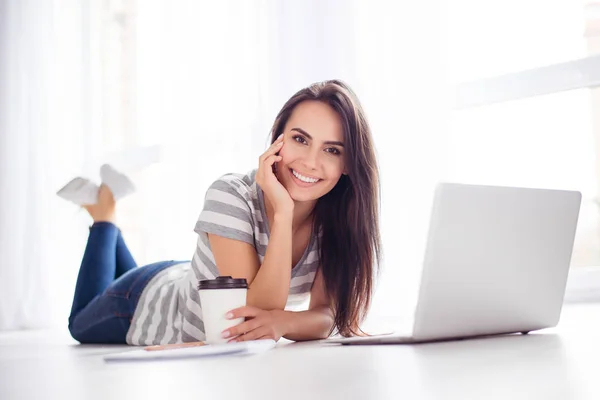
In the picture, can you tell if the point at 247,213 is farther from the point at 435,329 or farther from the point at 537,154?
the point at 537,154

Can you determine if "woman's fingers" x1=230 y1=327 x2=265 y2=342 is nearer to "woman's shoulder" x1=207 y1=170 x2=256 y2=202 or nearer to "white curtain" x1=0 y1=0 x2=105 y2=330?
"woman's shoulder" x1=207 y1=170 x2=256 y2=202

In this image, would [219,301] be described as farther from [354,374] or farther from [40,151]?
[40,151]

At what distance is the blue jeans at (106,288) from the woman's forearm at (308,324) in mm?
637

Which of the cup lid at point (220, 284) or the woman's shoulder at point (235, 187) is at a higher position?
the woman's shoulder at point (235, 187)

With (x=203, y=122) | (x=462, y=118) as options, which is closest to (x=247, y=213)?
(x=462, y=118)

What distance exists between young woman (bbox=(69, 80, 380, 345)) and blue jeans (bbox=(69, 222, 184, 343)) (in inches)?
6.4

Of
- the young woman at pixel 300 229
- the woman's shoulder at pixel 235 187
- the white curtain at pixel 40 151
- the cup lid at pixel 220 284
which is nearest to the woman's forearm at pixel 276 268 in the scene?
the young woman at pixel 300 229

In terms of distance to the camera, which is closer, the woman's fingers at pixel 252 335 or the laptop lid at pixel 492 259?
the laptop lid at pixel 492 259

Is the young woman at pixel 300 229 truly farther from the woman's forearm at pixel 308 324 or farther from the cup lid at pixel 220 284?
the cup lid at pixel 220 284

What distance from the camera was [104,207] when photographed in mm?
2680

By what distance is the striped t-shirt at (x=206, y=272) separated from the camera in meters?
1.71

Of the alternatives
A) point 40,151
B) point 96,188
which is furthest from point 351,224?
point 40,151

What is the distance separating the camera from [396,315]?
2723 millimetres

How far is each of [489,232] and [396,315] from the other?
1.49 m
